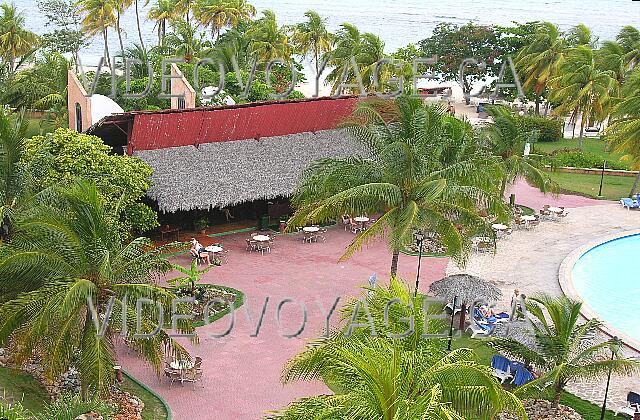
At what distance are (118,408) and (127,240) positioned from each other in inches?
336

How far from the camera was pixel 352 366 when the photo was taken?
1054 centimetres

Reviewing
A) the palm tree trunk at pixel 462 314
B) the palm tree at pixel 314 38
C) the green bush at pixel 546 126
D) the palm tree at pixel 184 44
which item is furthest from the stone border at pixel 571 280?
the palm tree at pixel 184 44

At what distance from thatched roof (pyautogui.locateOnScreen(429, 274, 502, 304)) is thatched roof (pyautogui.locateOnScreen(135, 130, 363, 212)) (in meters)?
8.37

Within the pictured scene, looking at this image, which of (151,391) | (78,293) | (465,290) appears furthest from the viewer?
(465,290)

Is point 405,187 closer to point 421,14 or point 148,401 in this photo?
point 148,401

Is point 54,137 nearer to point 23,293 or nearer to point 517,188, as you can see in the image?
point 23,293

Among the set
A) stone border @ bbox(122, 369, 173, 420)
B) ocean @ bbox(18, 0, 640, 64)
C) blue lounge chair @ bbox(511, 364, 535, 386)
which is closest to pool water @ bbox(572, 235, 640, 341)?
blue lounge chair @ bbox(511, 364, 535, 386)

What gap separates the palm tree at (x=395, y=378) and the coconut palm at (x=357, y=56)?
1119 inches

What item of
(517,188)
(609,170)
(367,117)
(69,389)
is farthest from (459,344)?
(609,170)

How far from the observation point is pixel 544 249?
27.5 meters

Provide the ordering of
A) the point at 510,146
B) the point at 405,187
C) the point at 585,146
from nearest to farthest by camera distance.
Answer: the point at 405,187, the point at 510,146, the point at 585,146

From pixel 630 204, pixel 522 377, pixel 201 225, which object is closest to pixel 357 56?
pixel 630 204

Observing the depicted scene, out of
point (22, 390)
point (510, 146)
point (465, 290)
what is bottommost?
point (22, 390)

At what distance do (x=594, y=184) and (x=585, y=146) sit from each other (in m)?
7.95
